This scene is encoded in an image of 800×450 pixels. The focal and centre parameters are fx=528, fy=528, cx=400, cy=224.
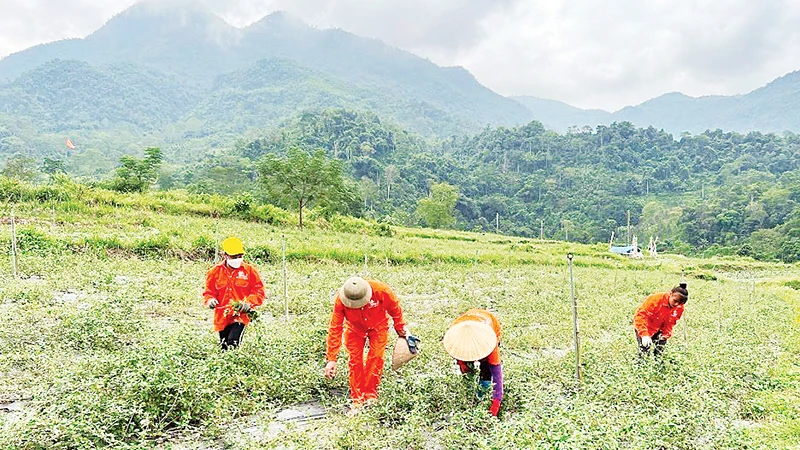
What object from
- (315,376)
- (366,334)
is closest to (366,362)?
(366,334)

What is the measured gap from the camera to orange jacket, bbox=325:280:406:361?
5748mm

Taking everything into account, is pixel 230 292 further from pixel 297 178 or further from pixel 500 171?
pixel 500 171

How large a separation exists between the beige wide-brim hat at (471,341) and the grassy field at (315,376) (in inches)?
21.5

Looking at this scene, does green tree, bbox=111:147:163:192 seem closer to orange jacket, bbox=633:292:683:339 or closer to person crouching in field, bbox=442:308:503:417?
person crouching in field, bbox=442:308:503:417

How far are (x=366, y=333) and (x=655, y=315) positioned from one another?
3981 millimetres

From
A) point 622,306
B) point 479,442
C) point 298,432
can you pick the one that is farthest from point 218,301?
point 622,306

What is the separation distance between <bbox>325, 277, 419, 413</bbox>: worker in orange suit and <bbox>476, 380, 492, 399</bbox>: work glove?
80 centimetres

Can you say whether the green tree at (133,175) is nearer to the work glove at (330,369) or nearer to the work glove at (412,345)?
the work glove at (330,369)

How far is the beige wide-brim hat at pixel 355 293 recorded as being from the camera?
5398 mm

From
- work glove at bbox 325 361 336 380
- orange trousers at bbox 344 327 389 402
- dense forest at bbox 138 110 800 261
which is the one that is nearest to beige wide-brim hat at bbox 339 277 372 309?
orange trousers at bbox 344 327 389 402

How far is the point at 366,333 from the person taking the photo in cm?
590

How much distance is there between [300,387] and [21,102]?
17445 cm

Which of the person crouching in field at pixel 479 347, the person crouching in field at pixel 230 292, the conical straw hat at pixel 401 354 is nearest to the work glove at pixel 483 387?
the person crouching in field at pixel 479 347

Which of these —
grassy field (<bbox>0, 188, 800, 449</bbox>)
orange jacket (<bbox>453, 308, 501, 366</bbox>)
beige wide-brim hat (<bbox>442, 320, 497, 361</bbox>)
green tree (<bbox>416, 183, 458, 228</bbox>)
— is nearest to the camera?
grassy field (<bbox>0, 188, 800, 449</bbox>)
